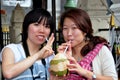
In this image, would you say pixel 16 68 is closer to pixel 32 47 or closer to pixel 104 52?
pixel 32 47

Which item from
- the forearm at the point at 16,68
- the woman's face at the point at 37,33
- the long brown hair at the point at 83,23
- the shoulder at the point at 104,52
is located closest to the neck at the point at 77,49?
the long brown hair at the point at 83,23

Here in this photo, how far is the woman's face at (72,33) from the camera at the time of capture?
92.5 inches

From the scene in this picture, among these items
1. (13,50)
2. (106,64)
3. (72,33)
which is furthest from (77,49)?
(13,50)

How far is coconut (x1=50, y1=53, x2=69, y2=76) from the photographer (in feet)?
7.17

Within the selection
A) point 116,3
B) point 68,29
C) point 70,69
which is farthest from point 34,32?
point 116,3

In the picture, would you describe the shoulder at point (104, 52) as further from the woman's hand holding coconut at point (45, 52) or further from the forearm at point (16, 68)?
the forearm at point (16, 68)

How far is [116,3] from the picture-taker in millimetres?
6352

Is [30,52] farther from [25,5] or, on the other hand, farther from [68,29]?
[25,5]

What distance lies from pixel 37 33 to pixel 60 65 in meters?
0.34

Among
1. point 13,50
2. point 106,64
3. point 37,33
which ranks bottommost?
point 106,64

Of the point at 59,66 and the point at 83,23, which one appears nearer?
the point at 59,66

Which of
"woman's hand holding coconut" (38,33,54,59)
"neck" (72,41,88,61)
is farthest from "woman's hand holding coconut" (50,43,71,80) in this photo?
"neck" (72,41,88,61)

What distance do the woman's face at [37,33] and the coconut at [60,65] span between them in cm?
24

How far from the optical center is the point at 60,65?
2189 mm
